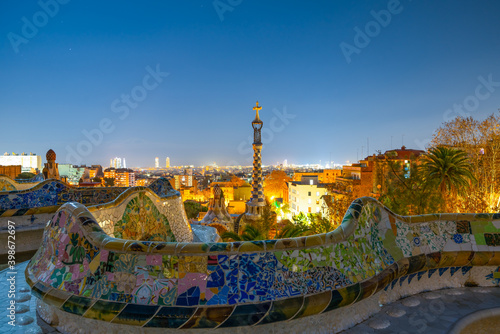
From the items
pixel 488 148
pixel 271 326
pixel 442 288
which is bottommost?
pixel 442 288

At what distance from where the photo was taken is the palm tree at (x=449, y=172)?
1176 centimetres

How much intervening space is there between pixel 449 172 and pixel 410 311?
10.4m

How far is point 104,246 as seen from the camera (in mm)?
2746

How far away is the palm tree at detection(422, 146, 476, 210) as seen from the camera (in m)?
11.8

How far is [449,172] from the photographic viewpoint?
38.7ft

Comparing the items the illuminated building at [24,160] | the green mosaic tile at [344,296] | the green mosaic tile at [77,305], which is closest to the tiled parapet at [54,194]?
the green mosaic tile at [77,305]

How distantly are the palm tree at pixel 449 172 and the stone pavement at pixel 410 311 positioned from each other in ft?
29.6

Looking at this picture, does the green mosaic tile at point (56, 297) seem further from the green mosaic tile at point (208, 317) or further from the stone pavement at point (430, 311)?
the stone pavement at point (430, 311)

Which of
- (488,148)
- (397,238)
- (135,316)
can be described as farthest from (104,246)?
(488,148)

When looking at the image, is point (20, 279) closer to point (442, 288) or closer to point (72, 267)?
point (72, 267)

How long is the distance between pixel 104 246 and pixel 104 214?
162 cm

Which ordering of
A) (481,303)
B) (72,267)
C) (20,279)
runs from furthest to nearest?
(20,279), (481,303), (72,267)

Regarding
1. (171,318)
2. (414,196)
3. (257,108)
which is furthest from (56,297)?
(257,108)

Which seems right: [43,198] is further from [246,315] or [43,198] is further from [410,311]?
[410,311]
